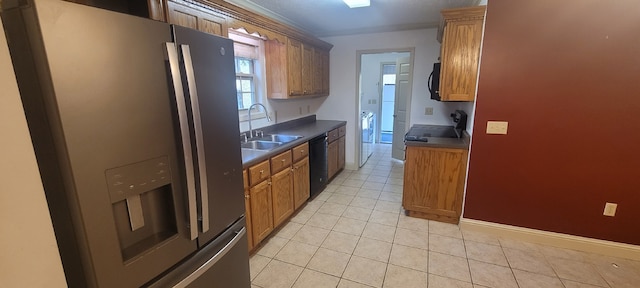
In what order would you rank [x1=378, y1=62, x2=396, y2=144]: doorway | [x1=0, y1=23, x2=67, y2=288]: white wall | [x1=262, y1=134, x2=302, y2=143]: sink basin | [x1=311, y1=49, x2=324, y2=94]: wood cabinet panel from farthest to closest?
[x1=378, y1=62, x2=396, y2=144]: doorway → [x1=311, y1=49, x2=324, y2=94]: wood cabinet panel → [x1=262, y1=134, x2=302, y2=143]: sink basin → [x1=0, y1=23, x2=67, y2=288]: white wall

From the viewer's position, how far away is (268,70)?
3260 mm

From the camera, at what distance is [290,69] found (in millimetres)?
3250

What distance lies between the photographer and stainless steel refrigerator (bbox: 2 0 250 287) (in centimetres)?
77

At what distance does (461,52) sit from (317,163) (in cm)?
194

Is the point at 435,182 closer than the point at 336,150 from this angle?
Yes

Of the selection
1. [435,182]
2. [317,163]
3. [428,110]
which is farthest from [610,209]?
[317,163]

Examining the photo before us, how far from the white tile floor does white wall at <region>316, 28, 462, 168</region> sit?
1.73 metres

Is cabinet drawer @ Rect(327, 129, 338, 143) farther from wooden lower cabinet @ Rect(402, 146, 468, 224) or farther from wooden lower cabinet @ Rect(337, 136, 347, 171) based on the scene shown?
wooden lower cabinet @ Rect(402, 146, 468, 224)

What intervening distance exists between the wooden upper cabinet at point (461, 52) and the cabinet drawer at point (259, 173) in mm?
1857

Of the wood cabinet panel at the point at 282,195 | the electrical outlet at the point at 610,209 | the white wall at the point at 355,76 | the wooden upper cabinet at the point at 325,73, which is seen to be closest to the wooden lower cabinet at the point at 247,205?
the wood cabinet panel at the point at 282,195

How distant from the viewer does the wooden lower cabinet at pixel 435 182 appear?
8.87ft

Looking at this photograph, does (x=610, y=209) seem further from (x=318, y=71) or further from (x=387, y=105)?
(x=387, y=105)

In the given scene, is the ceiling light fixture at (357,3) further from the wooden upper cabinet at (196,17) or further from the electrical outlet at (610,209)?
the electrical outlet at (610,209)

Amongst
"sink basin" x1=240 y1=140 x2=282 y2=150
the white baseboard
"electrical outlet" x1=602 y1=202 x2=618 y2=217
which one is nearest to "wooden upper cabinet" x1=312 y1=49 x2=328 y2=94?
"sink basin" x1=240 y1=140 x2=282 y2=150
